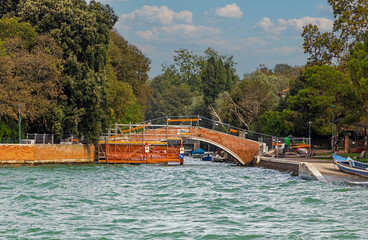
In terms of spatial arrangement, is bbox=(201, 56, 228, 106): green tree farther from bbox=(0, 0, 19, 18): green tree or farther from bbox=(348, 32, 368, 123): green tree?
bbox=(348, 32, 368, 123): green tree

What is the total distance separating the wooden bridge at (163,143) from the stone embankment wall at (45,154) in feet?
6.65

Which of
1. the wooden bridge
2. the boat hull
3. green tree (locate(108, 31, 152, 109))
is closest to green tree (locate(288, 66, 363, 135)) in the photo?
the wooden bridge

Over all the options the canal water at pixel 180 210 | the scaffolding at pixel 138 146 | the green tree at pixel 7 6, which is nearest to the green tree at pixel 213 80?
the scaffolding at pixel 138 146

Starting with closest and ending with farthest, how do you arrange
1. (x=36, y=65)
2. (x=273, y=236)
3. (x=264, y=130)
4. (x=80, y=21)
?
(x=273, y=236) → (x=36, y=65) → (x=80, y=21) → (x=264, y=130)

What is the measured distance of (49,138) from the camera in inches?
1853

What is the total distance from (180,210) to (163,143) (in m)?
31.5

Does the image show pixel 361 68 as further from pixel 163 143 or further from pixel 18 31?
pixel 18 31

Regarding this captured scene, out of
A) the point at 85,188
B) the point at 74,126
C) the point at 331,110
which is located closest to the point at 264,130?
the point at 331,110

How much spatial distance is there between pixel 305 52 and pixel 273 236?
44.8 m

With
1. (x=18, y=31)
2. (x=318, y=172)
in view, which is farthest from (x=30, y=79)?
(x=318, y=172)

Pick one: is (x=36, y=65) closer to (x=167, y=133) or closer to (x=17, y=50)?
(x=17, y=50)

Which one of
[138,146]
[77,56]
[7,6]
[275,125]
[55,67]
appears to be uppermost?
[7,6]

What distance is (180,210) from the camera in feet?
62.3

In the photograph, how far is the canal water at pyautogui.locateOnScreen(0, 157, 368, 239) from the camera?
15.0 metres
